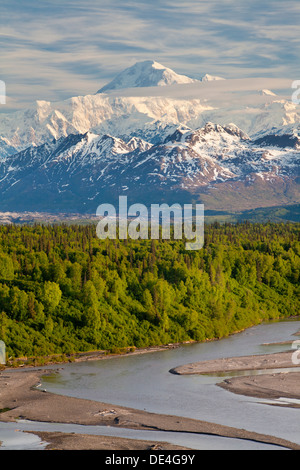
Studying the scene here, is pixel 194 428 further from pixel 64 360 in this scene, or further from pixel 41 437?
pixel 64 360

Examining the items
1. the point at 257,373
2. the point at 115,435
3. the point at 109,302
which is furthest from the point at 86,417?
the point at 109,302

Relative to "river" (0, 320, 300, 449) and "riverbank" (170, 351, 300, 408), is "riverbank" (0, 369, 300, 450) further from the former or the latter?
"riverbank" (170, 351, 300, 408)

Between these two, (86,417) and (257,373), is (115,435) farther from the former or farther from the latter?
(257,373)

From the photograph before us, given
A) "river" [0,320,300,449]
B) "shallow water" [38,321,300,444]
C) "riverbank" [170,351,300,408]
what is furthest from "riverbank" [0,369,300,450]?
"riverbank" [170,351,300,408]

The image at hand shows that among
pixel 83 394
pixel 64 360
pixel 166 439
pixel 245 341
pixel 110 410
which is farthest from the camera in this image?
pixel 245 341

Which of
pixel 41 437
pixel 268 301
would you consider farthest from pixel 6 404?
pixel 268 301

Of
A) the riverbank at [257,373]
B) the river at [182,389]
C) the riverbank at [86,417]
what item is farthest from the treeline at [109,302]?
the riverbank at [86,417]
